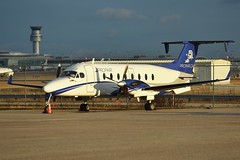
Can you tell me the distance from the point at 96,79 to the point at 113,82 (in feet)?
4.05

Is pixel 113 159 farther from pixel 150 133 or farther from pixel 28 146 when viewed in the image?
pixel 150 133

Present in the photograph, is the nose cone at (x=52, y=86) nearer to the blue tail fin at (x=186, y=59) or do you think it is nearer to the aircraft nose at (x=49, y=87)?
the aircraft nose at (x=49, y=87)

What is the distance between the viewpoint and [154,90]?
3656cm

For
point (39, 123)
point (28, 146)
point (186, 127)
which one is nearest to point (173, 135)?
point (186, 127)

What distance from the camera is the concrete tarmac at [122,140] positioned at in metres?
13.9

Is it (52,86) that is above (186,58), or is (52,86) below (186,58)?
below

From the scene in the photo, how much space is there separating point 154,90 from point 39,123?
1420cm

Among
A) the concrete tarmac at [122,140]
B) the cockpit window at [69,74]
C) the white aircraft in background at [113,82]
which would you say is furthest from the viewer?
the cockpit window at [69,74]

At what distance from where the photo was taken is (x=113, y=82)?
119 ft

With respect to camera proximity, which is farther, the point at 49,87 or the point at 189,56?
the point at 189,56

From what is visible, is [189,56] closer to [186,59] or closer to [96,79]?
[186,59]

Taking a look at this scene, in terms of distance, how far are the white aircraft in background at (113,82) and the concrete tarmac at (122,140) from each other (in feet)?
34.6

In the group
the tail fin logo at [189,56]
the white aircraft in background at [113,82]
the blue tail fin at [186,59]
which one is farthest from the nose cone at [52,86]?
the tail fin logo at [189,56]

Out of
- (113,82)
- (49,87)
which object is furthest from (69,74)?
(113,82)
